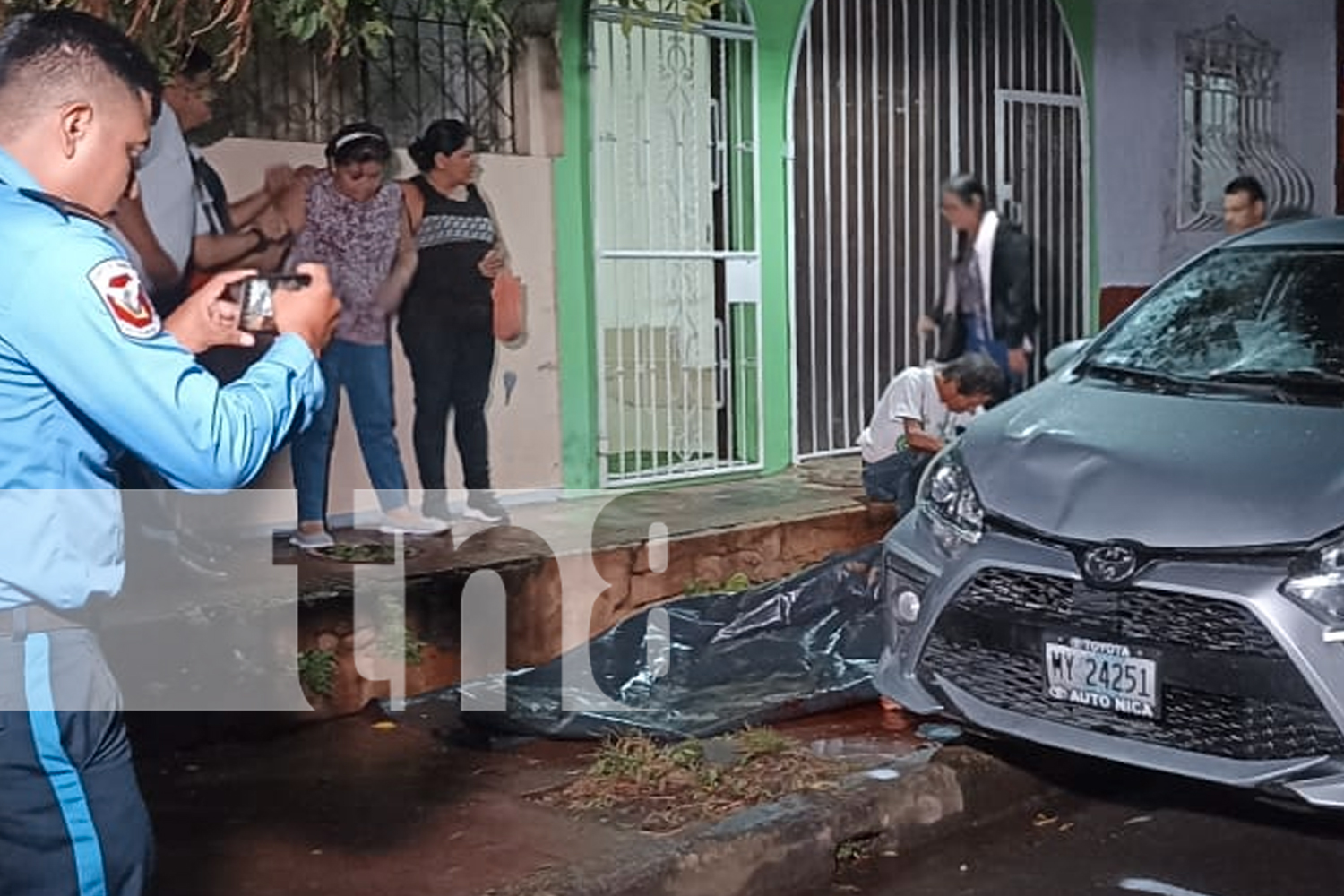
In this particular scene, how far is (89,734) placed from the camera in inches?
101

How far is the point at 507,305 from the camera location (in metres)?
7.51

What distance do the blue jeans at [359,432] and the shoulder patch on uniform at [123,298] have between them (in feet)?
13.9

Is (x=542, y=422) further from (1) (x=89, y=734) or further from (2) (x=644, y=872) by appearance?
(1) (x=89, y=734)

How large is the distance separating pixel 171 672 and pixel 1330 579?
11.6ft

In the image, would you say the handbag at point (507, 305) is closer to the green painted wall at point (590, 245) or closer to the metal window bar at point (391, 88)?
the green painted wall at point (590, 245)

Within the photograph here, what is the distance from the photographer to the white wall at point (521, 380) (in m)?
7.16

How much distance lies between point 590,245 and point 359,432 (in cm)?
156

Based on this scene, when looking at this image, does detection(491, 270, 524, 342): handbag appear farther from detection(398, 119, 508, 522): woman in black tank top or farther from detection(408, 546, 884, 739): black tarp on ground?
detection(408, 546, 884, 739): black tarp on ground

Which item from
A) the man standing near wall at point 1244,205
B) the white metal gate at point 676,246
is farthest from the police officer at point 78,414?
the man standing near wall at point 1244,205

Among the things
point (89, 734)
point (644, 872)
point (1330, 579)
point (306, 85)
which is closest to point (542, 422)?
point (306, 85)

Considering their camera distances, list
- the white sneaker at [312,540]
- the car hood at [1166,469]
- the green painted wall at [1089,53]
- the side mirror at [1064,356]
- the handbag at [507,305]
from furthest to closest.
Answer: the green painted wall at [1089,53] < the handbag at [507,305] < the white sneaker at [312,540] < the side mirror at [1064,356] < the car hood at [1166,469]

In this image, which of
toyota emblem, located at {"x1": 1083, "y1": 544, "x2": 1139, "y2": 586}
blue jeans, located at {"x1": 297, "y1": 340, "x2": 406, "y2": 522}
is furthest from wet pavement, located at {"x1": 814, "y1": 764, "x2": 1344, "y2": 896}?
blue jeans, located at {"x1": 297, "y1": 340, "x2": 406, "y2": 522}

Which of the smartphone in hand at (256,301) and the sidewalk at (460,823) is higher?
the smartphone in hand at (256,301)

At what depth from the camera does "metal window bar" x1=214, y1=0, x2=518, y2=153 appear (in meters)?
6.73
